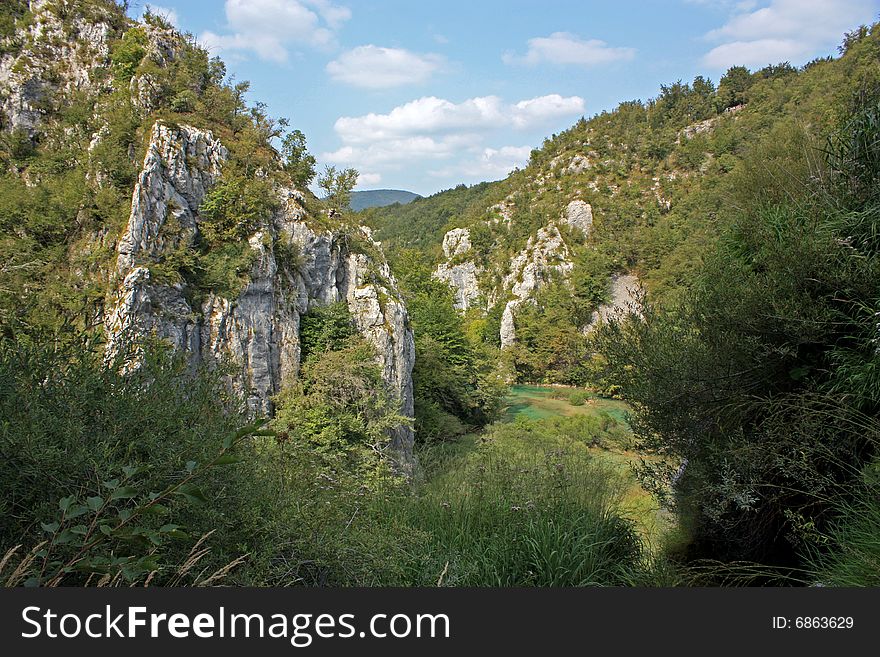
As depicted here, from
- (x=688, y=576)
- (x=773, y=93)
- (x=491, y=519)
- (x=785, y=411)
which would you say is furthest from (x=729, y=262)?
(x=773, y=93)

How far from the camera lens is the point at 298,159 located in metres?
19.5

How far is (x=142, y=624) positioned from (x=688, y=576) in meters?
3.81

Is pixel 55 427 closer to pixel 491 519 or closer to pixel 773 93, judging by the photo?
pixel 491 519

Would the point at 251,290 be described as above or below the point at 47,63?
below

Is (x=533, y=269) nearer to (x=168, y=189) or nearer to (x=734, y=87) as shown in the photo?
(x=734, y=87)

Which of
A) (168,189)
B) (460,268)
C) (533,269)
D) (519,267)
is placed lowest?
(168,189)

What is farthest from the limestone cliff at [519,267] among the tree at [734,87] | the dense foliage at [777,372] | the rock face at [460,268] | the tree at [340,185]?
the dense foliage at [777,372]

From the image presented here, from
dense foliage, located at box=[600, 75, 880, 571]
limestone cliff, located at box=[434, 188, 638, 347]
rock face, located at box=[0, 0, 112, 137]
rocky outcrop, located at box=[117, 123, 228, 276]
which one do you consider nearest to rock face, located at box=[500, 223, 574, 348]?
limestone cliff, located at box=[434, 188, 638, 347]

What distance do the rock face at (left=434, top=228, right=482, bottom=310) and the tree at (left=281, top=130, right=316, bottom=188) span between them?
163 feet

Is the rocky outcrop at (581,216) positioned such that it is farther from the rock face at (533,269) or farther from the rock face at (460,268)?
the rock face at (460,268)

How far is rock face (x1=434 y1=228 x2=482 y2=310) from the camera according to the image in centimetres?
7069

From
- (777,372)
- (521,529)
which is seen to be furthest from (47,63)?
(777,372)

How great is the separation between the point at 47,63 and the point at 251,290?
35.3 ft

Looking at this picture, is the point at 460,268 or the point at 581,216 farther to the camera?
the point at 460,268
